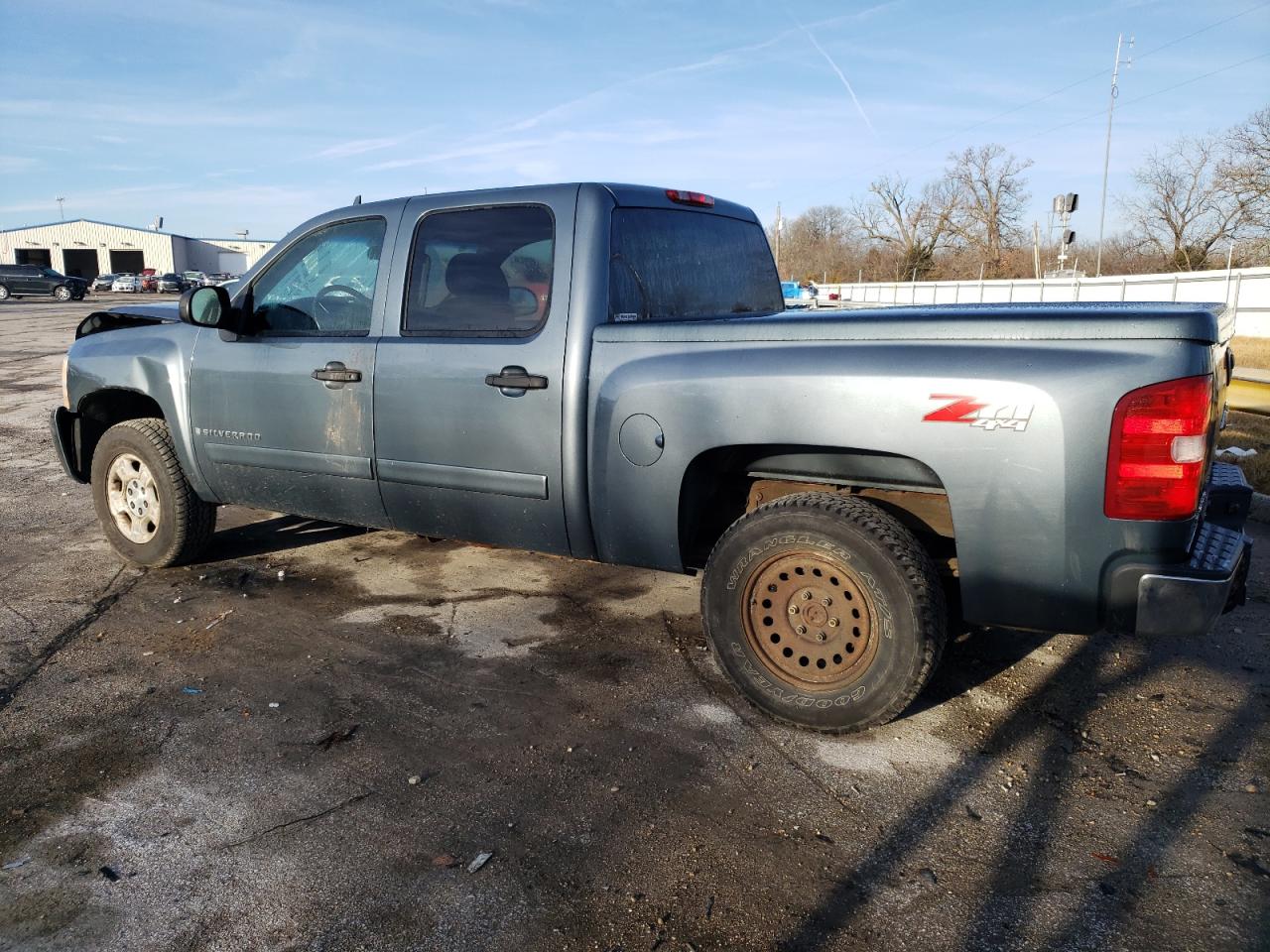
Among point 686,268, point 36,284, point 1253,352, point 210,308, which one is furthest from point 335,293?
point 36,284

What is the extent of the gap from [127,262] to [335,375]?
293 ft

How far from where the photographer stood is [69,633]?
14.4 feet

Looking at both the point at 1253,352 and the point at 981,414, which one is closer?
the point at 981,414

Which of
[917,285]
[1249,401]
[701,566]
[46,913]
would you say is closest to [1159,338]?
[701,566]

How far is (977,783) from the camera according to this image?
308 centimetres

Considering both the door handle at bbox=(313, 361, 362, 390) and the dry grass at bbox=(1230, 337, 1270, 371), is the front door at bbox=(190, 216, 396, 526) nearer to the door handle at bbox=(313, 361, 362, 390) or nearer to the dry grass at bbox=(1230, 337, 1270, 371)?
the door handle at bbox=(313, 361, 362, 390)

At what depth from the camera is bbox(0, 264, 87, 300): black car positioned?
1777 inches

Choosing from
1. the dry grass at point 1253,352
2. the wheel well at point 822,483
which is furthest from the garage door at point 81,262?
the wheel well at point 822,483

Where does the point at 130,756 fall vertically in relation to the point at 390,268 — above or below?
below

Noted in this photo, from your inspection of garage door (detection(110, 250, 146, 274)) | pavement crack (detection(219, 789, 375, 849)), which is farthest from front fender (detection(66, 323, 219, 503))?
garage door (detection(110, 250, 146, 274))

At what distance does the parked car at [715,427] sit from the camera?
2.84 m

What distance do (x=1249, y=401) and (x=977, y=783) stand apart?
9735 mm

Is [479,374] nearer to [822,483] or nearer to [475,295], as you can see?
[475,295]

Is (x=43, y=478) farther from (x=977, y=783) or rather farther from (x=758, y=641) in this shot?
(x=977, y=783)
